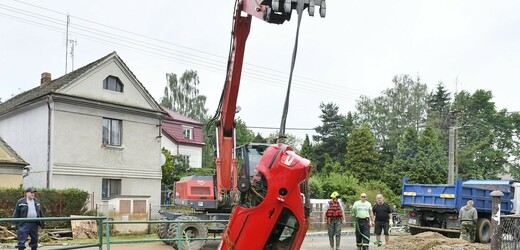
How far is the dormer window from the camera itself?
25.8m

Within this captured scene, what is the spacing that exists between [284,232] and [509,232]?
585 cm

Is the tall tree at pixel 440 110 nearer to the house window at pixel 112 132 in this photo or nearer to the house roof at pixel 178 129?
the house roof at pixel 178 129

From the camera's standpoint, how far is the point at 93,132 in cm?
2452

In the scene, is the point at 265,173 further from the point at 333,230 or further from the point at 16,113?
the point at 16,113

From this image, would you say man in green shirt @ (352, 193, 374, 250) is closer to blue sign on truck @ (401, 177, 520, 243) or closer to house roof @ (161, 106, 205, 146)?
blue sign on truck @ (401, 177, 520, 243)

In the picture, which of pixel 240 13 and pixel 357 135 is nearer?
pixel 240 13

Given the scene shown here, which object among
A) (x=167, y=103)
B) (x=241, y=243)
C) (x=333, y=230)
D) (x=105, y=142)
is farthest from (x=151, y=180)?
(x=167, y=103)

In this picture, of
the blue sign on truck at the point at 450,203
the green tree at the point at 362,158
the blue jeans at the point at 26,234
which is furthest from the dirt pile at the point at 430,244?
the green tree at the point at 362,158

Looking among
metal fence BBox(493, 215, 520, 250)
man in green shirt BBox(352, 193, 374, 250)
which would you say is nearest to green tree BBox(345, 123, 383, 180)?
man in green shirt BBox(352, 193, 374, 250)

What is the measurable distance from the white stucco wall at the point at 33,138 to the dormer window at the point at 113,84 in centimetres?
319

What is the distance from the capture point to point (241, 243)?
14.4 ft

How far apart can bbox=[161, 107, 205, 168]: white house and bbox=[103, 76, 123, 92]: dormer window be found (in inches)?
797

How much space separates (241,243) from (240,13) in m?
7.49

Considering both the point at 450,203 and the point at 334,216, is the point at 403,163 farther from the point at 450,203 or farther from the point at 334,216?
the point at 334,216
